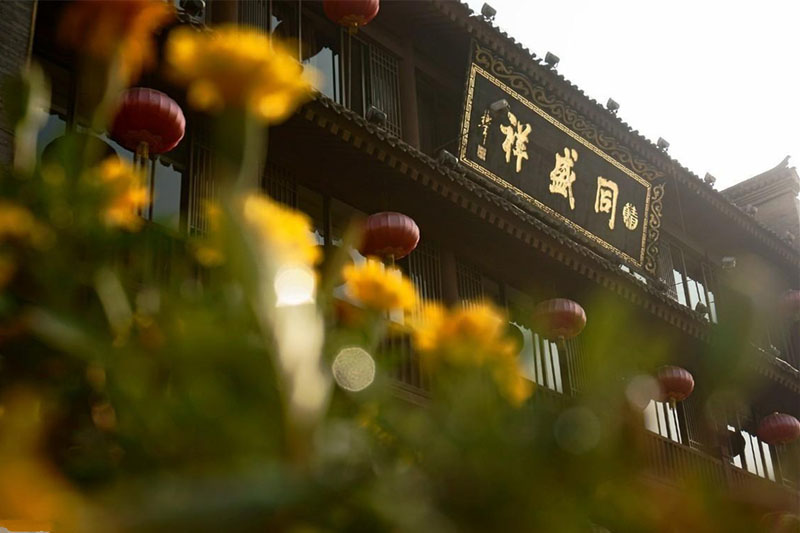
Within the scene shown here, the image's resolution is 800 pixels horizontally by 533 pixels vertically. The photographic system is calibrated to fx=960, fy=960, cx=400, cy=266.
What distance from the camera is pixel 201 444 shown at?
694mm

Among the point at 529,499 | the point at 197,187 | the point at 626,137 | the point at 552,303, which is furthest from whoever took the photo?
the point at 626,137

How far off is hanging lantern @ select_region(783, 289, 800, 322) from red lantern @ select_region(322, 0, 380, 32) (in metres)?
8.66

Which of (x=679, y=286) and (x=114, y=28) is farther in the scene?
(x=679, y=286)

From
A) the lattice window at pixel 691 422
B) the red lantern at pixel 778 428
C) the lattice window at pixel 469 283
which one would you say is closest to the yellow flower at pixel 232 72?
the lattice window at pixel 469 283

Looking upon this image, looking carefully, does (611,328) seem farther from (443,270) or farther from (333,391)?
(443,270)

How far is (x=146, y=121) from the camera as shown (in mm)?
5250

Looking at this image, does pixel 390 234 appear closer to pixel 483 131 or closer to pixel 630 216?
pixel 483 131

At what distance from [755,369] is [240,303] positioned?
1.38ft

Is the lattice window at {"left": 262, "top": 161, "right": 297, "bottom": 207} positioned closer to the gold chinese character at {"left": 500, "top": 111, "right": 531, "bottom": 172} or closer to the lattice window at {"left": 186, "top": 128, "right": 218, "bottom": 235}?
the lattice window at {"left": 186, "top": 128, "right": 218, "bottom": 235}

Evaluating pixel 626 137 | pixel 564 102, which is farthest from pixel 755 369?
pixel 626 137

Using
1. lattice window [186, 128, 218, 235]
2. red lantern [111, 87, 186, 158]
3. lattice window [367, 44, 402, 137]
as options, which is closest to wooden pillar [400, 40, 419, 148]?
lattice window [367, 44, 402, 137]

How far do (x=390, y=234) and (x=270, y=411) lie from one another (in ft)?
20.0

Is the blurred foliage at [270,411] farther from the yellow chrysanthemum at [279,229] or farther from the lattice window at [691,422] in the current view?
the lattice window at [691,422]

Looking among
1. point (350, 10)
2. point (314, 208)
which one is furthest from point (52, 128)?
point (350, 10)
